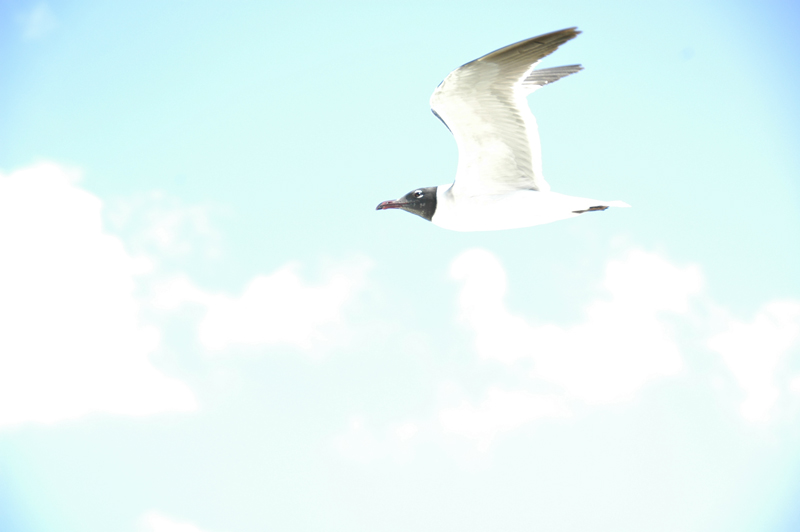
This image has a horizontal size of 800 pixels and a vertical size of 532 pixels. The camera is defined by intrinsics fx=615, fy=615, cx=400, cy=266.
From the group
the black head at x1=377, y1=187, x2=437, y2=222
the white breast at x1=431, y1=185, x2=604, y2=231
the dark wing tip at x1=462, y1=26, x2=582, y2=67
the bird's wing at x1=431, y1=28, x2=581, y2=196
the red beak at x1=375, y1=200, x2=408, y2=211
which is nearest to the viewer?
the dark wing tip at x1=462, y1=26, x2=582, y2=67

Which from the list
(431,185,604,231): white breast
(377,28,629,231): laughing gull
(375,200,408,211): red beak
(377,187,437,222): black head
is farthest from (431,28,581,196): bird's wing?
(375,200,408,211): red beak

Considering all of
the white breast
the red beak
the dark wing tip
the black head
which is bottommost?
the white breast

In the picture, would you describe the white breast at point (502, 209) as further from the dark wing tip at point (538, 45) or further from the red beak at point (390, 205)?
the dark wing tip at point (538, 45)

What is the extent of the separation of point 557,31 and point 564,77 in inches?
68.2

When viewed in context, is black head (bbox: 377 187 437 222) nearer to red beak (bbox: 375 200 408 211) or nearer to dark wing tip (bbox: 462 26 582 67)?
red beak (bbox: 375 200 408 211)

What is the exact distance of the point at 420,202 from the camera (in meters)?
6.25

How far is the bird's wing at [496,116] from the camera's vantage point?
500 cm

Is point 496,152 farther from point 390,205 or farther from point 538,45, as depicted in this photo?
point 390,205

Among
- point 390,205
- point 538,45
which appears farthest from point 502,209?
point 538,45

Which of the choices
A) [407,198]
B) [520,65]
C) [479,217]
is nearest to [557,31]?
[520,65]

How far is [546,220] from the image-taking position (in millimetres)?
5762

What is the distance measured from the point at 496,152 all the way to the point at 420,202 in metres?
0.97

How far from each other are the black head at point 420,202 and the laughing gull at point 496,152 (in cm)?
1

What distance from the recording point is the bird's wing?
16.4 feet
